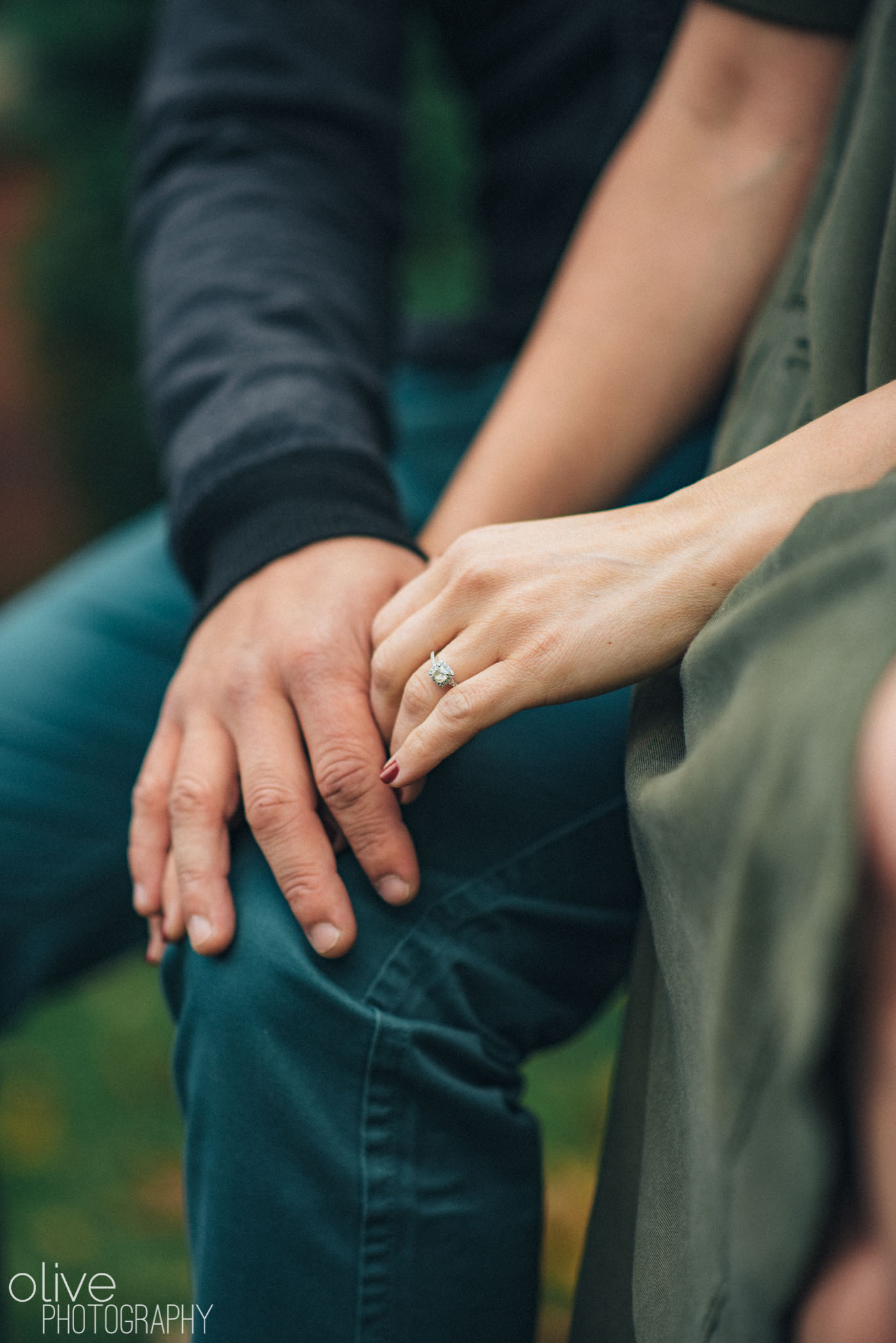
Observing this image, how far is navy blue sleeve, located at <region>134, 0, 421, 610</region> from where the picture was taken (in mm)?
810

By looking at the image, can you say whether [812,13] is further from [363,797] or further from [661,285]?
[363,797]

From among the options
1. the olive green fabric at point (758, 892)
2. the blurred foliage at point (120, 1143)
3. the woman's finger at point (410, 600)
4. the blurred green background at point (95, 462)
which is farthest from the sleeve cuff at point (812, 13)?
the blurred green background at point (95, 462)

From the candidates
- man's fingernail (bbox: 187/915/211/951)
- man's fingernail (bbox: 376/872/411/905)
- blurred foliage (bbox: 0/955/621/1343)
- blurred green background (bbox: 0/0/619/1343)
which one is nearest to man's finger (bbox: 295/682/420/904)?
man's fingernail (bbox: 376/872/411/905)

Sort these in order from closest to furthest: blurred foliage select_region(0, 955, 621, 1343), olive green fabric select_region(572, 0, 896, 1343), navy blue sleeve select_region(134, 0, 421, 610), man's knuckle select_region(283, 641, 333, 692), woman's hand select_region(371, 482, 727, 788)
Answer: olive green fabric select_region(572, 0, 896, 1343), woman's hand select_region(371, 482, 727, 788), man's knuckle select_region(283, 641, 333, 692), navy blue sleeve select_region(134, 0, 421, 610), blurred foliage select_region(0, 955, 621, 1343)

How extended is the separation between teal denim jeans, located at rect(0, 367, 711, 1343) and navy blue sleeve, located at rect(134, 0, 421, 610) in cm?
23

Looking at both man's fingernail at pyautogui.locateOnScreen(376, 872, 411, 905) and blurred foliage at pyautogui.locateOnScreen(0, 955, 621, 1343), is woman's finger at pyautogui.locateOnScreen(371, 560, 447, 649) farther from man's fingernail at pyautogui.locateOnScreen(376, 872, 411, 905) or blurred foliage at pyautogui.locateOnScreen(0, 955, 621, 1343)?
blurred foliage at pyautogui.locateOnScreen(0, 955, 621, 1343)

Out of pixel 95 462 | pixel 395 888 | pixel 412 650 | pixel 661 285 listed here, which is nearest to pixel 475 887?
pixel 395 888

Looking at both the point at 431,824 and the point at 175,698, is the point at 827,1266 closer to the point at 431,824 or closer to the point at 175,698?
the point at 431,824

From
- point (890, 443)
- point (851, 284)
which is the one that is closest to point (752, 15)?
point (851, 284)

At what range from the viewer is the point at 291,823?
661 millimetres

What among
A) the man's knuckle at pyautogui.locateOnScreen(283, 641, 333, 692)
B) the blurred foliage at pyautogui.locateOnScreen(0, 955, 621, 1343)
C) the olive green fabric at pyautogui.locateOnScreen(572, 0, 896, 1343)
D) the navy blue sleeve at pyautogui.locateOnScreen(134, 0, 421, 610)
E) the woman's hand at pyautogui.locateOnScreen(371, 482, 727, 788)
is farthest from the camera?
the blurred foliage at pyautogui.locateOnScreen(0, 955, 621, 1343)

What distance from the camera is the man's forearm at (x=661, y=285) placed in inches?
34.3

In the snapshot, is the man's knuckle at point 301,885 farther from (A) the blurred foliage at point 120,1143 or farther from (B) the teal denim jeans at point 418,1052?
(A) the blurred foliage at point 120,1143

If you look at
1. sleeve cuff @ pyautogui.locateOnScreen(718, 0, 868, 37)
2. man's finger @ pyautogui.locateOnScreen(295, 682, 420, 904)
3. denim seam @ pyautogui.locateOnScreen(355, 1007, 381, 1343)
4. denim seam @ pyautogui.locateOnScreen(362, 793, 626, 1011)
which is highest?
sleeve cuff @ pyautogui.locateOnScreen(718, 0, 868, 37)
